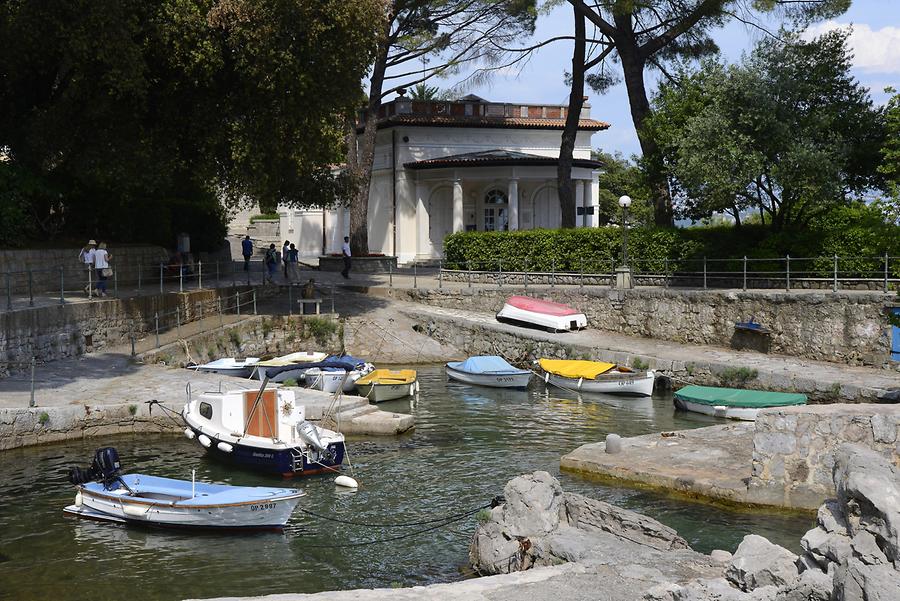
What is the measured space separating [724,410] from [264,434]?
1084 centimetres

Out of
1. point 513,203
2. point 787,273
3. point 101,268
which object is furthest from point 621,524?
point 513,203

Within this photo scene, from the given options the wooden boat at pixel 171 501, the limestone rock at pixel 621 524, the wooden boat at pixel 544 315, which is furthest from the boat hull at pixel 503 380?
the limestone rock at pixel 621 524

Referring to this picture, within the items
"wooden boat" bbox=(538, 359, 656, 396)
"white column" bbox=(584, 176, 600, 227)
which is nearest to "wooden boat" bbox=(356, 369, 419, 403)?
"wooden boat" bbox=(538, 359, 656, 396)

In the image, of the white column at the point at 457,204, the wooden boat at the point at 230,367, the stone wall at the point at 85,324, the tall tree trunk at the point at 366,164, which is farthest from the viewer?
the white column at the point at 457,204

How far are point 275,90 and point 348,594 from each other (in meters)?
20.8

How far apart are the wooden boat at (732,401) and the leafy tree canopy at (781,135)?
8.12m

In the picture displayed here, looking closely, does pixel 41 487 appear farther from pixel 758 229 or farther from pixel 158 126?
pixel 758 229

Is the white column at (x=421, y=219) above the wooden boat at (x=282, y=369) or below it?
above

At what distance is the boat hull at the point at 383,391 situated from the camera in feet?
81.1

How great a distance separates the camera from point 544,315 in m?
31.1

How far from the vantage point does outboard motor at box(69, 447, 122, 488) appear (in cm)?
1505

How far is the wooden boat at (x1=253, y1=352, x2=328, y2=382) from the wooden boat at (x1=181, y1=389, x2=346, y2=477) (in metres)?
7.14

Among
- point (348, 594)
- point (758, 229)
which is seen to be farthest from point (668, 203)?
point (348, 594)

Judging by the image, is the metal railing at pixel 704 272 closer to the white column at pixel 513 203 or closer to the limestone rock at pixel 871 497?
the white column at pixel 513 203
